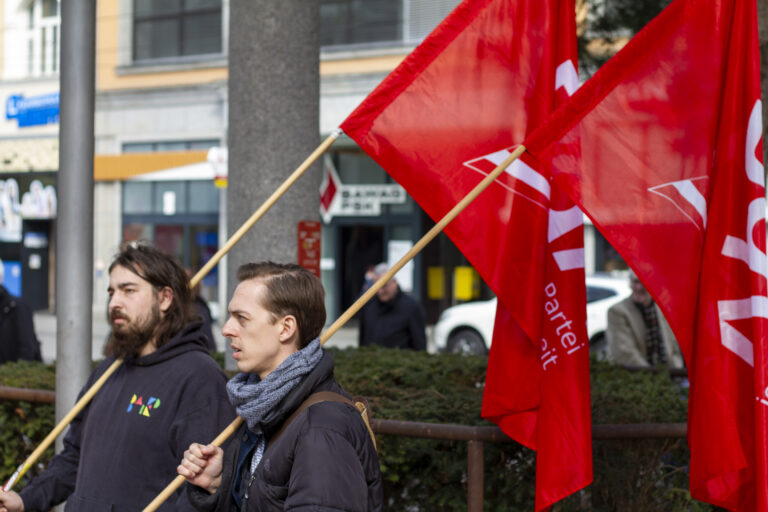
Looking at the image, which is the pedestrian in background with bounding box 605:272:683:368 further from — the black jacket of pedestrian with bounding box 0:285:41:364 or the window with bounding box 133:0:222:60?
the window with bounding box 133:0:222:60

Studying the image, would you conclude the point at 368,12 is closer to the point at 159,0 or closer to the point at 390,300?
the point at 159,0

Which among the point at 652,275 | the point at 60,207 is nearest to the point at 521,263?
the point at 652,275

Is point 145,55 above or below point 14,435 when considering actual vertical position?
above

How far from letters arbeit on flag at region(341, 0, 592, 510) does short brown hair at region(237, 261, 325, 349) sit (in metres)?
1.29

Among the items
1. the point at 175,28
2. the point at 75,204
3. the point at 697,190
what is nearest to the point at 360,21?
the point at 175,28

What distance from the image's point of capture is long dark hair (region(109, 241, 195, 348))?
376cm

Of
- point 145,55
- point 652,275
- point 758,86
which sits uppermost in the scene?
point 145,55

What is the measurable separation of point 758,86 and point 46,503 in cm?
291

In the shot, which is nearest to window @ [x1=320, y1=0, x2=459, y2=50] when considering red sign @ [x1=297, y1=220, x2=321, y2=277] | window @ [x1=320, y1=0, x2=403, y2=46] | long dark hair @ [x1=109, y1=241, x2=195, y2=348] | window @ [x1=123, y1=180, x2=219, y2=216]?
window @ [x1=320, y1=0, x2=403, y2=46]

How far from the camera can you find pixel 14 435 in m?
5.78

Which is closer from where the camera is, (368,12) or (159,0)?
(368,12)

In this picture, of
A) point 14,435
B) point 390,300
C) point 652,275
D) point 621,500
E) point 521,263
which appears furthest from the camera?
point 390,300

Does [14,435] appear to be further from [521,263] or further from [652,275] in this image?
[652,275]

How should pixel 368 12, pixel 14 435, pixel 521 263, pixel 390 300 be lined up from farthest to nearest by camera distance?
pixel 368 12, pixel 390 300, pixel 14 435, pixel 521 263
